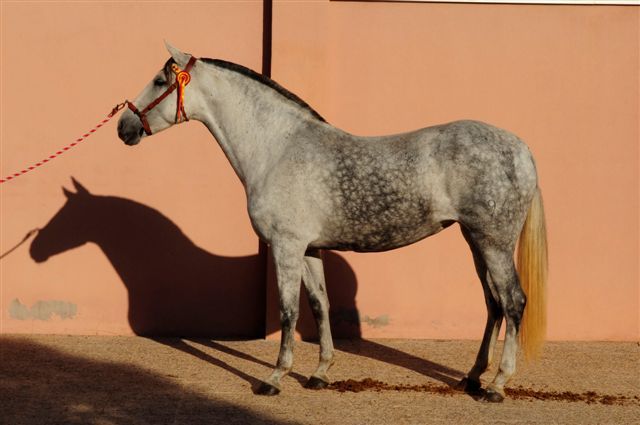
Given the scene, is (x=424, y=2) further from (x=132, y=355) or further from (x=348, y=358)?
(x=132, y=355)

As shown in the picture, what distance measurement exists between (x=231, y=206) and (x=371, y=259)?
46.7 inches

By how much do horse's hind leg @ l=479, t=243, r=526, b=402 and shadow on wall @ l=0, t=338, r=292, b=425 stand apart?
144 cm

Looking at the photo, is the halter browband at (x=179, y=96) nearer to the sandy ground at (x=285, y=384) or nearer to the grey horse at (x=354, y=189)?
the grey horse at (x=354, y=189)

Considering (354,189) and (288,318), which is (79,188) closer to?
(288,318)

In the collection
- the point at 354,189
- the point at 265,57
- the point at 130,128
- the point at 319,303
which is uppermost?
the point at 265,57

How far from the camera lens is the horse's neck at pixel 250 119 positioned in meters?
6.57

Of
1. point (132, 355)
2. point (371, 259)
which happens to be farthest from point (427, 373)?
point (132, 355)

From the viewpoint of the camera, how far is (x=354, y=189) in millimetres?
6316

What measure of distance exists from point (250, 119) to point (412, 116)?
6.49ft

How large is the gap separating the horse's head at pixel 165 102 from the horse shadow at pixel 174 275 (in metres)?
1.64

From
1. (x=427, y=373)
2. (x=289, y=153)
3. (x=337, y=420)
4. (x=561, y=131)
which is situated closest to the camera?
(x=337, y=420)

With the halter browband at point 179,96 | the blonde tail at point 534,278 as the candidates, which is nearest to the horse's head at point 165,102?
the halter browband at point 179,96

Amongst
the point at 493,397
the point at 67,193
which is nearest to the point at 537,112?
the point at 493,397

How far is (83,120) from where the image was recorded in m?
8.20
